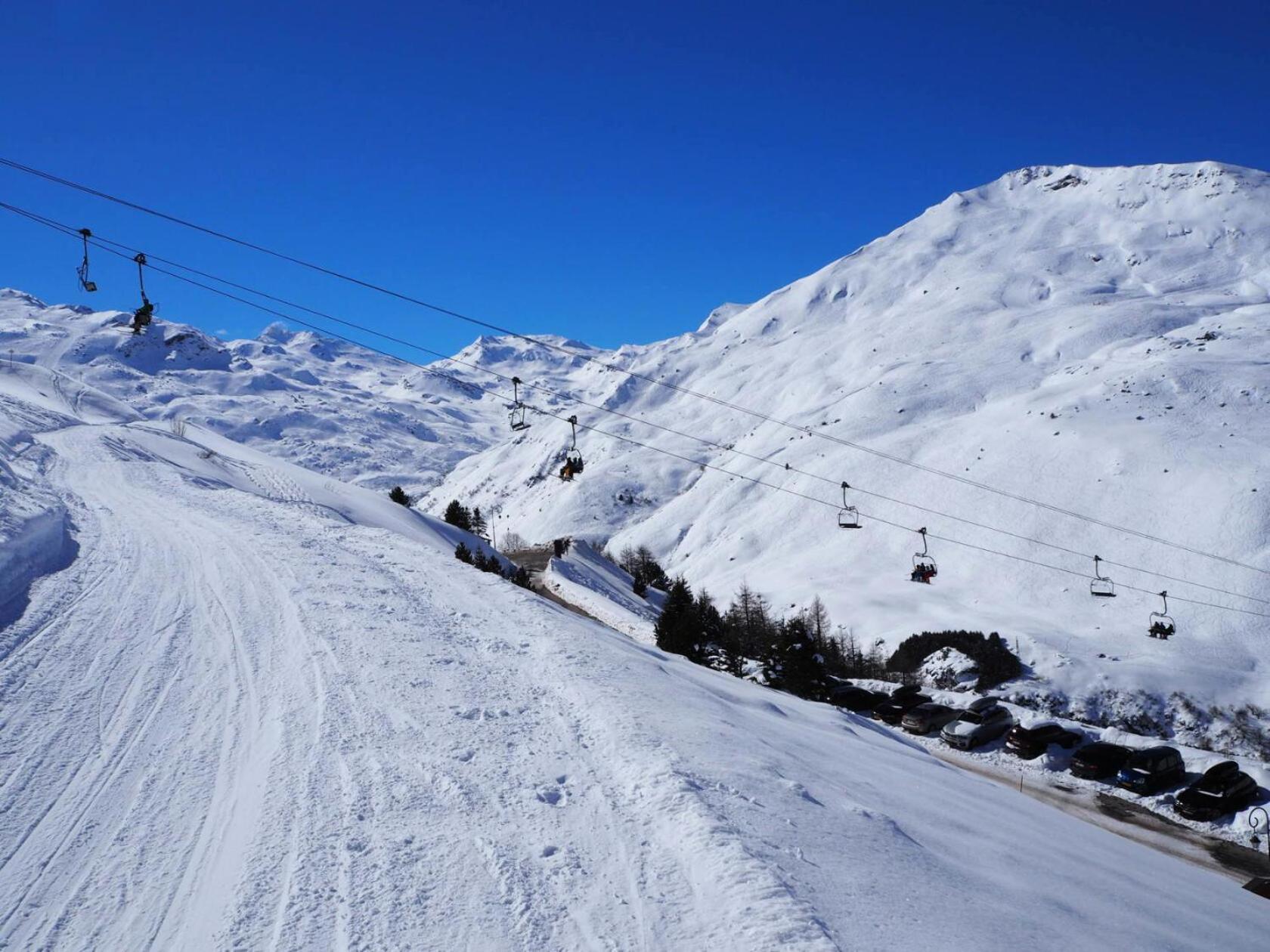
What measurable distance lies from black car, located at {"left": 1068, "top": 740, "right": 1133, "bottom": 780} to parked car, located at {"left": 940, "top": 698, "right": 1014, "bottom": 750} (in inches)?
122

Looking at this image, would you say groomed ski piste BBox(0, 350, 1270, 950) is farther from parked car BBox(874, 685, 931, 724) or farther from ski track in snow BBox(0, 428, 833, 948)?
parked car BBox(874, 685, 931, 724)

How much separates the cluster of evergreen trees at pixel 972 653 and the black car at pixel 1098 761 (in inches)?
675

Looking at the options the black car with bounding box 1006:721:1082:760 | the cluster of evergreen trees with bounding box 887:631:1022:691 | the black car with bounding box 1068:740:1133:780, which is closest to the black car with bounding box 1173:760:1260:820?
the black car with bounding box 1068:740:1133:780

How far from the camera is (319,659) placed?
12047 mm

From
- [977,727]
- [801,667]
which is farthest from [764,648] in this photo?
[977,727]

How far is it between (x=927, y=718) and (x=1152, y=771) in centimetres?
748

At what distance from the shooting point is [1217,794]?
22.9 m

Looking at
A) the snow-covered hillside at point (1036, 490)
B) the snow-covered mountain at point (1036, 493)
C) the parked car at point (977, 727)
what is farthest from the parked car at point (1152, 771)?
the snow-covered hillside at point (1036, 490)

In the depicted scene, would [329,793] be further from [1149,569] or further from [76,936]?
[1149,569]

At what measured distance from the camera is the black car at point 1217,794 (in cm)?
2275

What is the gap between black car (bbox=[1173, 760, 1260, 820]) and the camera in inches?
896

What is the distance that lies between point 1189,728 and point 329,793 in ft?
153

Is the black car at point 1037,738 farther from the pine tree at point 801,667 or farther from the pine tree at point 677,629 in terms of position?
the pine tree at point 677,629

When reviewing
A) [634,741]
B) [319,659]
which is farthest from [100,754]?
[634,741]
